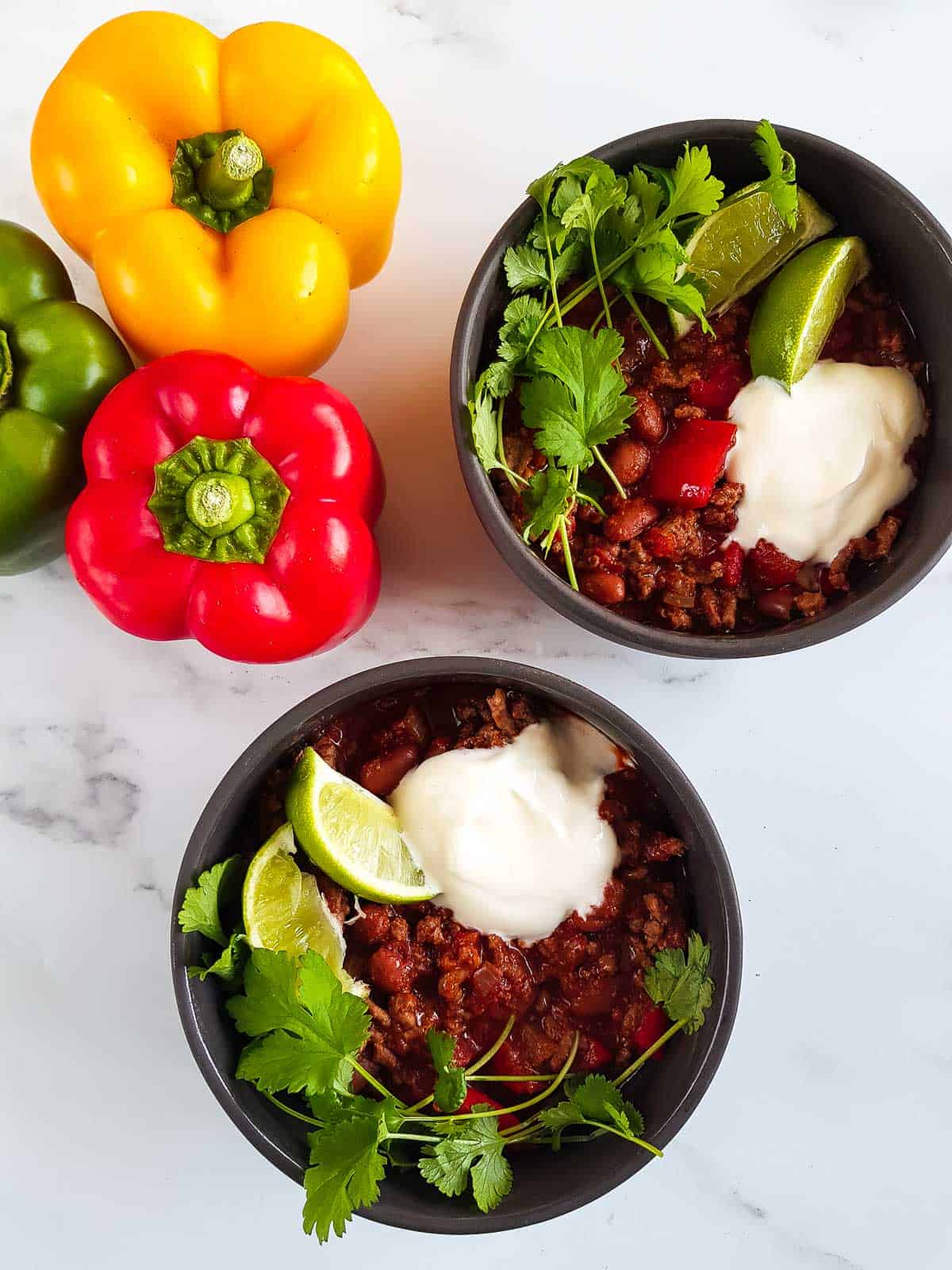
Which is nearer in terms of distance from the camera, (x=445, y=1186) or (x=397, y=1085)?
(x=445, y=1186)

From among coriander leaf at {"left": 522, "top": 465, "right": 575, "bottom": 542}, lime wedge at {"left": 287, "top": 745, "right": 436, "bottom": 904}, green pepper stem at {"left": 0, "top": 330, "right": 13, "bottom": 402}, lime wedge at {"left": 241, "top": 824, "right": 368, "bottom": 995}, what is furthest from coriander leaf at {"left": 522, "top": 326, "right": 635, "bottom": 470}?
green pepper stem at {"left": 0, "top": 330, "right": 13, "bottom": 402}

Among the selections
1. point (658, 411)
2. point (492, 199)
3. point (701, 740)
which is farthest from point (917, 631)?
point (492, 199)

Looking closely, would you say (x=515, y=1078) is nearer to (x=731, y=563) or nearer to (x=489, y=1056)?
(x=489, y=1056)

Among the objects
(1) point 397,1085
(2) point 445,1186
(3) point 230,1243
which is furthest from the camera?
(3) point 230,1243

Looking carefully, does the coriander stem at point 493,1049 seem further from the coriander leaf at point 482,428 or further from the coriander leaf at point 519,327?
A: the coriander leaf at point 519,327

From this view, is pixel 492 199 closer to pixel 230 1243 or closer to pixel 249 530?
pixel 249 530

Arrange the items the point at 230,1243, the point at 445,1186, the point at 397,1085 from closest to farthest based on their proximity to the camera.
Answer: the point at 445,1186 → the point at 397,1085 → the point at 230,1243

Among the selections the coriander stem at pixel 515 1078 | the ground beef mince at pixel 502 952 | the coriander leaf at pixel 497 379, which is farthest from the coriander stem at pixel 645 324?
the coriander stem at pixel 515 1078
